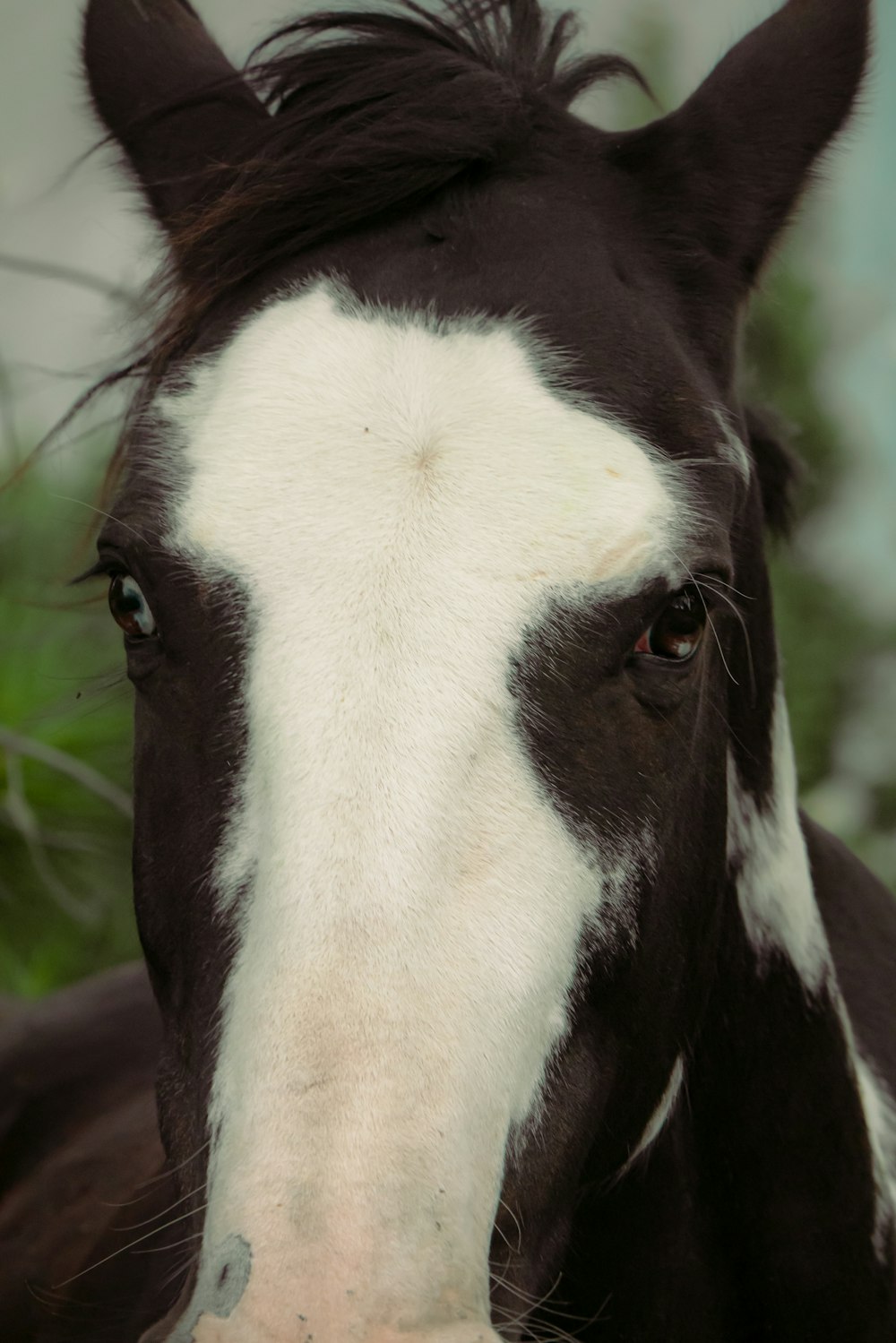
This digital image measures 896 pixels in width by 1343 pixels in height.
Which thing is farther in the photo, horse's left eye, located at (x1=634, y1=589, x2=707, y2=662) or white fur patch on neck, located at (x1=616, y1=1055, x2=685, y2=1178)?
white fur patch on neck, located at (x1=616, y1=1055, x2=685, y2=1178)

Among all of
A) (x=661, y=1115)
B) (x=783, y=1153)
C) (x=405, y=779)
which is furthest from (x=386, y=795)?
(x=783, y=1153)

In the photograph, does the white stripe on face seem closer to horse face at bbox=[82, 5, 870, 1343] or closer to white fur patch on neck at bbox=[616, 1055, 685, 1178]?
horse face at bbox=[82, 5, 870, 1343]

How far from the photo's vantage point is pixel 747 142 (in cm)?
208

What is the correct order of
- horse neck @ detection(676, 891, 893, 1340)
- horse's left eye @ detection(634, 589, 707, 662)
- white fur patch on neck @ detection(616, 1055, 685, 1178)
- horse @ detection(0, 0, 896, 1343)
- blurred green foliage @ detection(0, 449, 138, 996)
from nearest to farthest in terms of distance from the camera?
1. horse @ detection(0, 0, 896, 1343)
2. horse's left eye @ detection(634, 589, 707, 662)
3. white fur patch on neck @ detection(616, 1055, 685, 1178)
4. horse neck @ detection(676, 891, 893, 1340)
5. blurred green foliage @ detection(0, 449, 138, 996)

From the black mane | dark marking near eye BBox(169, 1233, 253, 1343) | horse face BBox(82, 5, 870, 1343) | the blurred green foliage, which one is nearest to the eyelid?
horse face BBox(82, 5, 870, 1343)

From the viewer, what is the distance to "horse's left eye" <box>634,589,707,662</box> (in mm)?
1667

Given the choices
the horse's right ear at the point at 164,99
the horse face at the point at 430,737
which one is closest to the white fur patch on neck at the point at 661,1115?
the horse face at the point at 430,737

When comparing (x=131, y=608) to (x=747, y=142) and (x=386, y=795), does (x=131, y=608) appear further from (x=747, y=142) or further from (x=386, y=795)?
(x=747, y=142)

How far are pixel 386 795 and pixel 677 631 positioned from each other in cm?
53

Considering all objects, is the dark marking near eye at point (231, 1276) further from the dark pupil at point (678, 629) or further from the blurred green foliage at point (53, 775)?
the blurred green foliage at point (53, 775)

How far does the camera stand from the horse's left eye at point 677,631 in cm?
167

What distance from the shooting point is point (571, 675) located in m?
1.54

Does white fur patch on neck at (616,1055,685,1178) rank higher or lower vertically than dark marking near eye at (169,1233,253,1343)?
lower

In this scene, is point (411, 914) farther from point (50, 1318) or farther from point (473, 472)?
point (50, 1318)
